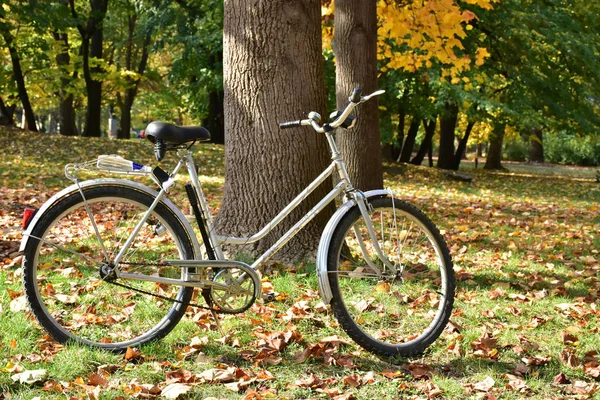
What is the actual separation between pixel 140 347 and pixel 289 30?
2496mm

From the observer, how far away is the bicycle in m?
3.50

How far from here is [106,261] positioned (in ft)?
11.7

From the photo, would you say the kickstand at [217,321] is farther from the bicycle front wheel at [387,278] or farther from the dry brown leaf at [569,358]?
the dry brown leaf at [569,358]

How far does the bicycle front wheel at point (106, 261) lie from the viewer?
3.44 meters

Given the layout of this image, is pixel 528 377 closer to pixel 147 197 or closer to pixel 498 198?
pixel 147 197

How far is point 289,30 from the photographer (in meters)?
4.88

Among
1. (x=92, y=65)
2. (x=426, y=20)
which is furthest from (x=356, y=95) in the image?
(x=92, y=65)

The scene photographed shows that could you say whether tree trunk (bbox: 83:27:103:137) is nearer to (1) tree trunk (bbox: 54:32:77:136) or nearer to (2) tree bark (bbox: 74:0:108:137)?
(2) tree bark (bbox: 74:0:108:137)

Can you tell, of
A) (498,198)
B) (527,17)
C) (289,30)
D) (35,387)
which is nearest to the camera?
(35,387)

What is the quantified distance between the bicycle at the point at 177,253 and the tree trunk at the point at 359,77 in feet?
14.7

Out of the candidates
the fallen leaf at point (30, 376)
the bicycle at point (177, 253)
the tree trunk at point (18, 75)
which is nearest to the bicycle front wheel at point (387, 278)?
the bicycle at point (177, 253)

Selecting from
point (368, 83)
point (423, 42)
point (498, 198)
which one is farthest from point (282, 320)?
point (498, 198)

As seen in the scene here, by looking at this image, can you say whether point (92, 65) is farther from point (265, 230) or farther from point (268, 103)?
point (265, 230)

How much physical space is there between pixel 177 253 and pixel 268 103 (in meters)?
1.56
